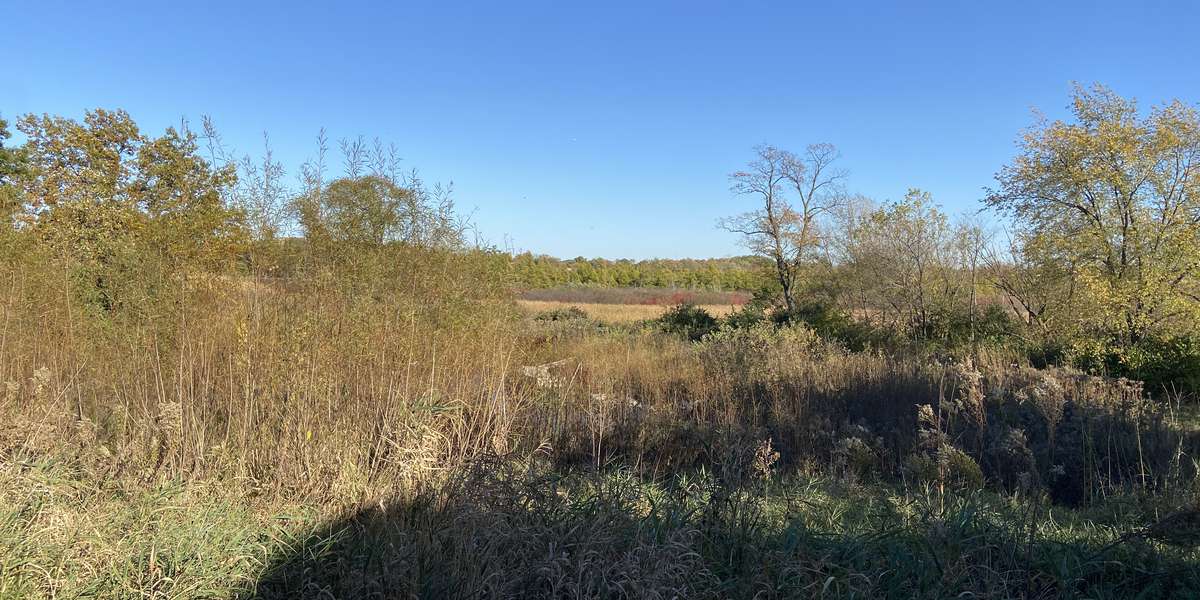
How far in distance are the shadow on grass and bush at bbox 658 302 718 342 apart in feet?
50.5

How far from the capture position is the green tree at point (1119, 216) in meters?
10.4

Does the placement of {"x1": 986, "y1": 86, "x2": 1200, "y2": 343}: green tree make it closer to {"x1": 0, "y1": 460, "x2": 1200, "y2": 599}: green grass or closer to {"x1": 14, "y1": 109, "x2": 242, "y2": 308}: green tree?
{"x1": 0, "y1": 460, "x2": 1200, "y2": 599}: green grass

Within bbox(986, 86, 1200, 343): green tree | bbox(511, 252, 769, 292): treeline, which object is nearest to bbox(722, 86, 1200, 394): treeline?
bbox(986, 86, 1200, 343): green tree

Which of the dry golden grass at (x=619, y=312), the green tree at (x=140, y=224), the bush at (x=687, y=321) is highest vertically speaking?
the green tree at (x=140, y=224)

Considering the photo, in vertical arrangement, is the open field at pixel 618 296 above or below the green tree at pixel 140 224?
below

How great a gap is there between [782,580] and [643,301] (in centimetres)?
4438

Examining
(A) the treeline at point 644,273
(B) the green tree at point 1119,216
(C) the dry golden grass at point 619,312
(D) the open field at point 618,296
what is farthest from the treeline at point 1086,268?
(A) the treeline at point 644,273

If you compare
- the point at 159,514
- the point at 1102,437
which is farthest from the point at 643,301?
the point at 159,514

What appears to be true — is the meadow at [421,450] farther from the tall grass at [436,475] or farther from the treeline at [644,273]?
the treeline at [644,273]

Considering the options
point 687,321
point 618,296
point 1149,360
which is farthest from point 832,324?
point 618,296

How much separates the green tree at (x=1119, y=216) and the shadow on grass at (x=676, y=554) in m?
9.61

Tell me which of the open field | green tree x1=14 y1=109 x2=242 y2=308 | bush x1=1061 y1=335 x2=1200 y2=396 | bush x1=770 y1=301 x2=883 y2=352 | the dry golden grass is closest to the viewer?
green tree x1=14 y1=109 x2=242 y2=308

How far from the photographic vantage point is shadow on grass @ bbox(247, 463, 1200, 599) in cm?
268

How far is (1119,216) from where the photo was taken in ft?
37.1
